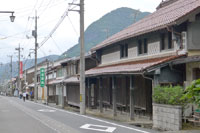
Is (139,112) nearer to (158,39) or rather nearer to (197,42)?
(158,39)

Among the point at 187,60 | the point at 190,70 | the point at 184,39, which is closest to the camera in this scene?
the point at 187,60

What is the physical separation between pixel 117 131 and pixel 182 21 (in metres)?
6.71

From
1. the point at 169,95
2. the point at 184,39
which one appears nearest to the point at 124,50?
the point at 184,39

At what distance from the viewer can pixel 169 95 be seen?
534 inches

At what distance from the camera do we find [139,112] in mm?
20594

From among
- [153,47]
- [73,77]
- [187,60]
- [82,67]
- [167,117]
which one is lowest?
[167,117]

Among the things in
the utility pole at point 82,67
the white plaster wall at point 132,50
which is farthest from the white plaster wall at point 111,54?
the utility pole at point 82,67

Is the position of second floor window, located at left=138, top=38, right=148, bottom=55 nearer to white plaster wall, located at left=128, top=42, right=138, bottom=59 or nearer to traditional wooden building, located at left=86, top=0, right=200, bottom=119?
traditional wooden building, located at left=86, top=0, right=200, bottom=119

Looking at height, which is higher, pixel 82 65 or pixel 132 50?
pixel 132 50

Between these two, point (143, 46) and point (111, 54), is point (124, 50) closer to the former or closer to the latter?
point (111, 54)

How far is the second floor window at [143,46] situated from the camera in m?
21.2

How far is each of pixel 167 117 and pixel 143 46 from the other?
29.1 feet

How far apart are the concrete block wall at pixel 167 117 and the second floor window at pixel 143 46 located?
7389mm

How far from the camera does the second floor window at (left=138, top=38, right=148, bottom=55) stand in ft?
69.6
